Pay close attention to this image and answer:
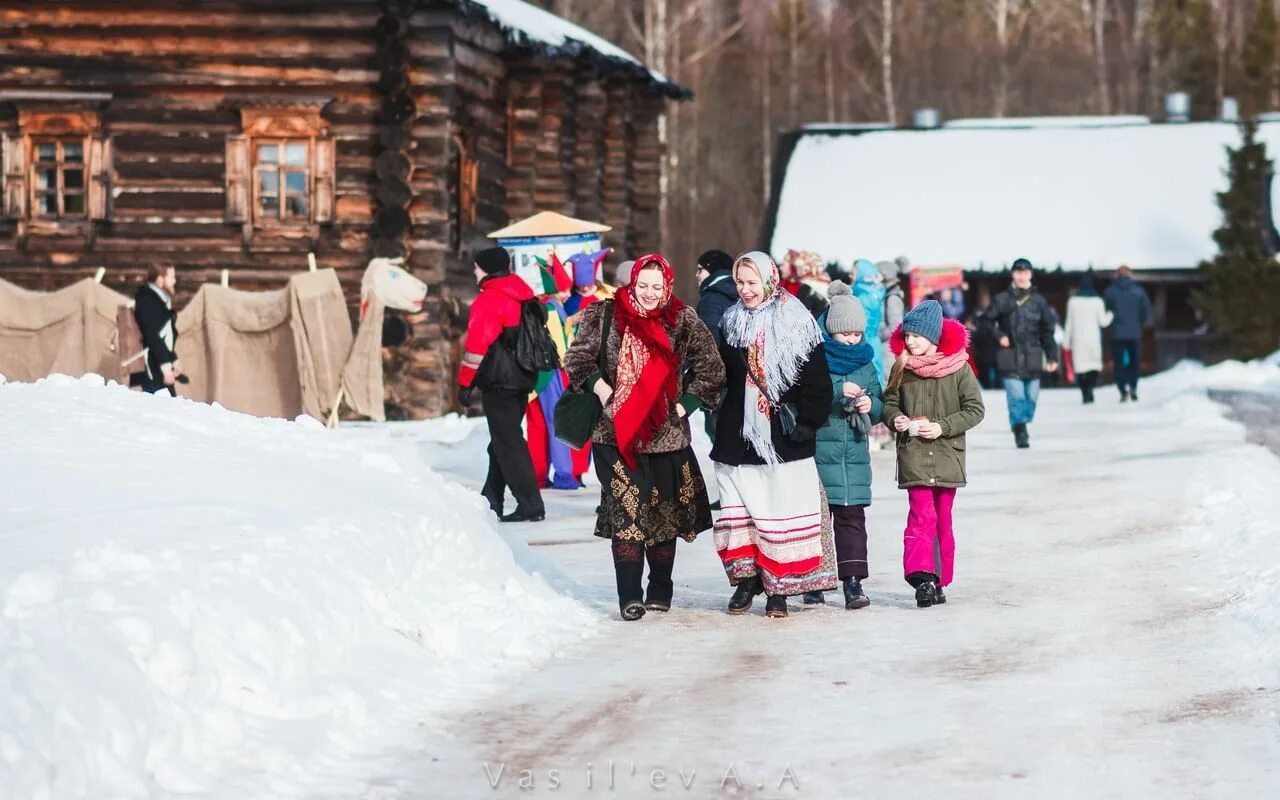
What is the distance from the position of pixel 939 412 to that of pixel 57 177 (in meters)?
16.3

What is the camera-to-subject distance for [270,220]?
2373 centimetres

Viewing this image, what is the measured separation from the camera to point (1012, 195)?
148ft

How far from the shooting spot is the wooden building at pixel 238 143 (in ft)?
76.5

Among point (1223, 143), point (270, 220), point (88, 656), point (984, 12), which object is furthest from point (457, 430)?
point (984, 12)

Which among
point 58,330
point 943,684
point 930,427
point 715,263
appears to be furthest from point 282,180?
point 943,684

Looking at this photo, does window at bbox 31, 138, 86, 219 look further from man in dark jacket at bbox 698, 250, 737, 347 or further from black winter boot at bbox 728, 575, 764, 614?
black winter boot at bbox 728, 575, 764, 614

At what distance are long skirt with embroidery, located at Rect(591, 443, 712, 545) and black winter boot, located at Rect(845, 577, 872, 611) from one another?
2.57 ft

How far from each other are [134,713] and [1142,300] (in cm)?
2207

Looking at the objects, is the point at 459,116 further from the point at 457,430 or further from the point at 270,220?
the point at 457,430

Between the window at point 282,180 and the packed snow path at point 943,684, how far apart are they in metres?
10.9

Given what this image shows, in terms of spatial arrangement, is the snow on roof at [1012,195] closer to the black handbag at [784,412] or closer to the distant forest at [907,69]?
the distant forest at [907,69]

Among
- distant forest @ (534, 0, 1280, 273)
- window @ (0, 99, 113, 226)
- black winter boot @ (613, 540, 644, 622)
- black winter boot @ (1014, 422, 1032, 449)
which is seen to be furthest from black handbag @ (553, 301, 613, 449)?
distant forest @ (534, 0, 1280, 273)

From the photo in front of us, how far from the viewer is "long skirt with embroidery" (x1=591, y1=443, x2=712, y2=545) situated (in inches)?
385

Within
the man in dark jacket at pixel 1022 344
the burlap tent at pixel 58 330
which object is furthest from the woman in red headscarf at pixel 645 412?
the burlap tent at pixel 58 330
